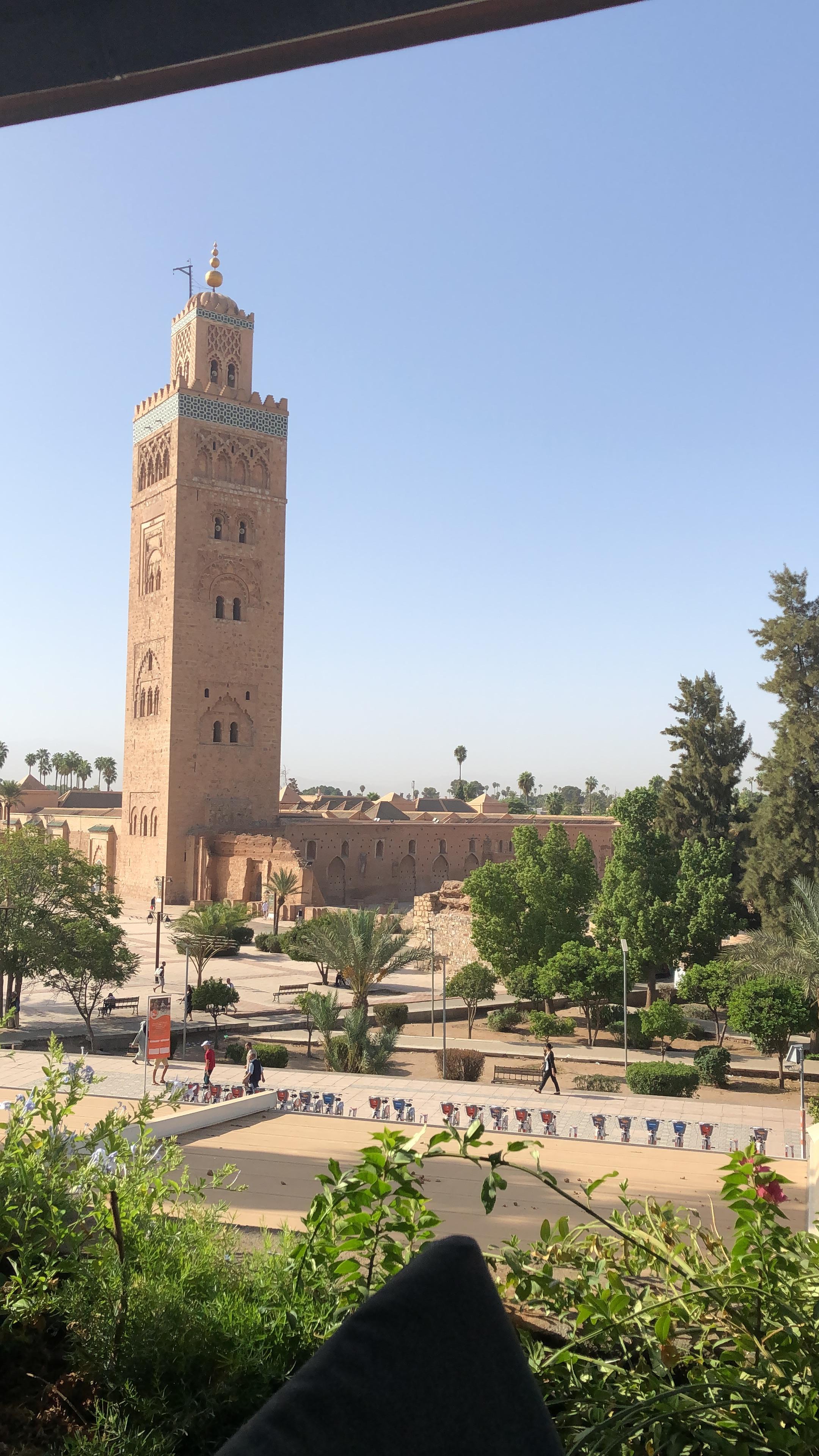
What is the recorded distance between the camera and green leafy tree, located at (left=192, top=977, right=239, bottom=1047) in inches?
803

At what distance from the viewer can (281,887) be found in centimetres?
3428

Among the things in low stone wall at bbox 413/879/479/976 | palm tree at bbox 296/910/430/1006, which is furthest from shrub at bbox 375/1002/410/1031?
low stone wall at bbox 413/879/479/976

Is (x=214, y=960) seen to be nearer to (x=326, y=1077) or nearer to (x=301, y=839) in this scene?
(x=301, y=839)

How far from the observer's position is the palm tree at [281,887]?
34281mm

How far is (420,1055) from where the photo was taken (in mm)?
18812

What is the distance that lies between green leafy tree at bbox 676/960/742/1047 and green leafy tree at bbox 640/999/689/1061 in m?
0.78

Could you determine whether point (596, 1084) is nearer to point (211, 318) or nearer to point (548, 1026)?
point (548, 1026)

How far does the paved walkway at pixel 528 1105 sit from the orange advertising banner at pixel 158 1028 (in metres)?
0.63

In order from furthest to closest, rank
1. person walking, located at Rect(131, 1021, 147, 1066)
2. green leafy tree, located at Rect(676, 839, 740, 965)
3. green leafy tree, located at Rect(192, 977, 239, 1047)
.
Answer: green leafy tree, located at Rect(676, 839, 740, 965) < green leafy tree, located at Rect(192, 977, 239, 1047) < person walking, located at Rect(131, 1021, 147, 1066)

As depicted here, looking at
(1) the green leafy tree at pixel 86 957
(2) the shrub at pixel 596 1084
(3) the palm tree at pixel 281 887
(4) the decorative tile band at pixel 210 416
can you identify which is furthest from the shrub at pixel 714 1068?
(4) the decorative tile band at pixel 210 416

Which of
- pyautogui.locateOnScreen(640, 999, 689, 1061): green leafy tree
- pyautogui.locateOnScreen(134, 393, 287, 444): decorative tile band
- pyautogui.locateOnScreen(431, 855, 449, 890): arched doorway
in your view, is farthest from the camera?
pyautogui.locateOnScreen(431, 855, 449, 890): arched doorway

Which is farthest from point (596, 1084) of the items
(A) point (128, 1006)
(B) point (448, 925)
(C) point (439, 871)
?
(C) point (439, 871)

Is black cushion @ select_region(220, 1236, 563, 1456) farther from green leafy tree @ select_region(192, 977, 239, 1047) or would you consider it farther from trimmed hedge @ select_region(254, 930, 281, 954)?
trimmed hedge @ select_region(254, 930, 281, 954)

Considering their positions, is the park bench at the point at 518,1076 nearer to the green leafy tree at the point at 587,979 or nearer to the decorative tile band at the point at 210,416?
the green leafy tree at the point at 587,979
